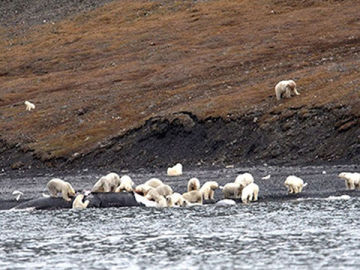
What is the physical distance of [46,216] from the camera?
35.6 m

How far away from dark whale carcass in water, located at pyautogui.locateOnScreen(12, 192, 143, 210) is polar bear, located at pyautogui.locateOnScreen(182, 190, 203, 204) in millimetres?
1774

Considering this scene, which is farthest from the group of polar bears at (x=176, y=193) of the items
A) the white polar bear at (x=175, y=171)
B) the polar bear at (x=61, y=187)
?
the white polar bear at (x=175, y=171)

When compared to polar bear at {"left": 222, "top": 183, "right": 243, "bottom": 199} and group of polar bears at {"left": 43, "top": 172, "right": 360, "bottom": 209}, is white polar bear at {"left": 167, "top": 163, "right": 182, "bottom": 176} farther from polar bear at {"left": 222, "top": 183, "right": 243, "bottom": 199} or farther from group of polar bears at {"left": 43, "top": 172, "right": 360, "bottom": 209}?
polar bear at {"left": 222, "top": 183, "right": 243, "bottom": 199}

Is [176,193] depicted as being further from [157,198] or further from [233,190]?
[233,190]

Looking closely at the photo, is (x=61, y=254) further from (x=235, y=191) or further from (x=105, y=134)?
(x=105, y=134)

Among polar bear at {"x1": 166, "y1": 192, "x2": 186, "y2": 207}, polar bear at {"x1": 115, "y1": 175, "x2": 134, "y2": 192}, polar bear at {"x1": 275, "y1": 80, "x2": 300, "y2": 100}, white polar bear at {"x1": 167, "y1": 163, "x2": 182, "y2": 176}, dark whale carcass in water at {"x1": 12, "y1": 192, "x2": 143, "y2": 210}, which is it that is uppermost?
polar bear at {"x1": 275, "y1": 80, "x2": 300, "y2": 100}

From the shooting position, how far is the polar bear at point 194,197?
37.5 m

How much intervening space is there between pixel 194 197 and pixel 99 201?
3.55 metres

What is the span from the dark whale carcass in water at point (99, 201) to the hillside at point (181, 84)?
17643 mm

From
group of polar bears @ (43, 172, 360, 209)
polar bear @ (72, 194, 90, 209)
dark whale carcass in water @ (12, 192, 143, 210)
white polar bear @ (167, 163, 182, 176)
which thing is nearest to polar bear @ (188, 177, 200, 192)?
group of polar bears @ (43, 172, 360, 209)

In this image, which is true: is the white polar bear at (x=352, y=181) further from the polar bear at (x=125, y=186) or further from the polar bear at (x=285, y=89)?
the polar bear at (x=285, y=89)

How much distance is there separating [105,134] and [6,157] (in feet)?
23.2

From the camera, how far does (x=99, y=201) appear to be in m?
38.0

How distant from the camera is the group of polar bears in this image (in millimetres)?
37281
